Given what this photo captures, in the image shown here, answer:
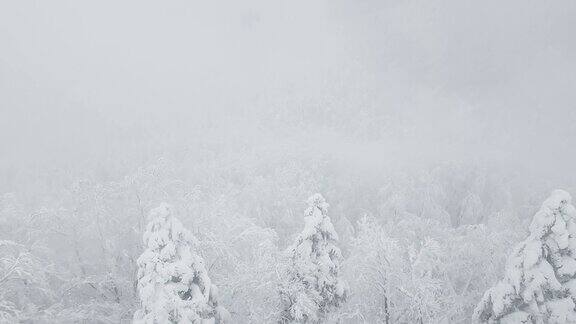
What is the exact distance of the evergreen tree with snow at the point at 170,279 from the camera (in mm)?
11648

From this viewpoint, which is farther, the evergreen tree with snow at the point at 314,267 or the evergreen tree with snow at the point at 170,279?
the evergreen tree with snow at the point at 314,267

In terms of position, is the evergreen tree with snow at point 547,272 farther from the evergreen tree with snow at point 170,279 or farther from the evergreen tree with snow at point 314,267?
the evergreen tree with snow at point 170,279

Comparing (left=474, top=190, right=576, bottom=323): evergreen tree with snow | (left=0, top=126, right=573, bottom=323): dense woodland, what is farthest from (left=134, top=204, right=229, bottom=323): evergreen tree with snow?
(left=474, top=190, right=576, bottom=323): evergreen tree with snow

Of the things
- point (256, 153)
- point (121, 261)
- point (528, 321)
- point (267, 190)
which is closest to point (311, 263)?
point (528, 321)

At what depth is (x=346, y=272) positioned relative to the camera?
1777 cm

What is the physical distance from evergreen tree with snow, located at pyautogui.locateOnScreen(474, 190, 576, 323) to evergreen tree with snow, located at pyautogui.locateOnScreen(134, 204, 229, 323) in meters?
8.19

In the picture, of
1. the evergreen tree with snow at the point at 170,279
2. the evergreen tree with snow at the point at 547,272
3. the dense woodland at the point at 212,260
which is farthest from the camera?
the dense woodland at the point at 212,260

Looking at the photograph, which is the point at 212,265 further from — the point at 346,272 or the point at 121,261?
the point at 121,261

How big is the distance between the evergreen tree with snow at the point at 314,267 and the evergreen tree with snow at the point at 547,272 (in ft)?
15.5

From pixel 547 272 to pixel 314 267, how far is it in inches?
239

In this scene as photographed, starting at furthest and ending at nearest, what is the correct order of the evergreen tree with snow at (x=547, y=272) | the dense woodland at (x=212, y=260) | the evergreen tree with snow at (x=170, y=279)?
the dense woodland at (x=212, y=260)
the evergreen tree with snow at (x=547, y=272)
the evergreen tree with snow at (x=170, y=279)

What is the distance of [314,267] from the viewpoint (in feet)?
44.6

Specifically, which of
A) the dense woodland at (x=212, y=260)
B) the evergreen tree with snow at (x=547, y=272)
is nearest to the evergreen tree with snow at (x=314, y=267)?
the dense woodland at (x=212, y=260)

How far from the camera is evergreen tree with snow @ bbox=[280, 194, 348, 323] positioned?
13641mm
